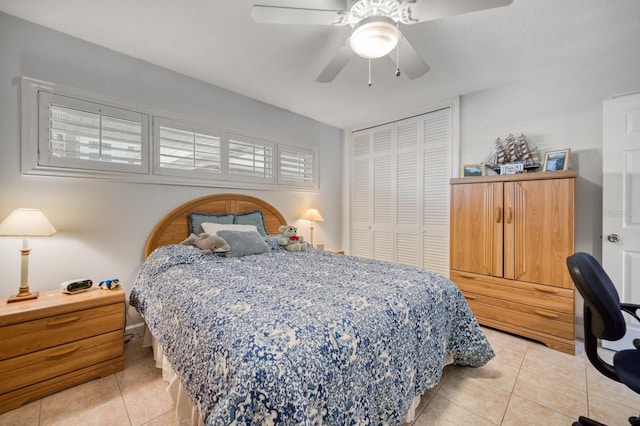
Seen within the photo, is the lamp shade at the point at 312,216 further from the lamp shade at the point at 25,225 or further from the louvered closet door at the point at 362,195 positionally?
the lamp shade at the point at 25,225

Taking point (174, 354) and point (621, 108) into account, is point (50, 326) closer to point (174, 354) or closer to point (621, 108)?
point (174, 354)

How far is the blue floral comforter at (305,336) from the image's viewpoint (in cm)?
89

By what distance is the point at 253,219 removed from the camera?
10.2 feet

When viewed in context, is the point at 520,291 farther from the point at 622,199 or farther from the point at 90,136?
the point at 90,136

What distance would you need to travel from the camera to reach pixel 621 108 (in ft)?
7.17

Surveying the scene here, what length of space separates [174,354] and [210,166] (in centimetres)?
205

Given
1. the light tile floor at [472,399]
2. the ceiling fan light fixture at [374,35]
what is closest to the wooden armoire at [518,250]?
the light tile floor at [472,399]

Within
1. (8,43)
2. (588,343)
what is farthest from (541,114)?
(8,43)

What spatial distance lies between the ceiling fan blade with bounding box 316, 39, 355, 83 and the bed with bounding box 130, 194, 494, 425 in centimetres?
149

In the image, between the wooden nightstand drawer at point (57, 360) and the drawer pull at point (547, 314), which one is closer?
the wooden nightstand drawer at point (57, 360)

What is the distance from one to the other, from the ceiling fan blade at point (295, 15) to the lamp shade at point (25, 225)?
193 centimetres

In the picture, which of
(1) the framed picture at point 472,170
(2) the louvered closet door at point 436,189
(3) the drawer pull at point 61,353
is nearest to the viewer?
(3) the drawer pull at point 61,353

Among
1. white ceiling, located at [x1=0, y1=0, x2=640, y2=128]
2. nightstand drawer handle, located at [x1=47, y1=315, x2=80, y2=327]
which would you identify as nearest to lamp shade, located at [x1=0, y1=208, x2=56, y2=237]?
nightstand drawer handle, located at [x1=47, y1=315, x2=80, y2=327]

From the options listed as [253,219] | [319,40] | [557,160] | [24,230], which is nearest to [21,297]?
[24,230]
